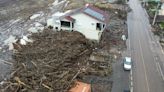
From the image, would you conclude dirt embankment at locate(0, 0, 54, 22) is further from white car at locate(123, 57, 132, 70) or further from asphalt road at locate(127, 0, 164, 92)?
white car at locate(123, 57, 132, 70)

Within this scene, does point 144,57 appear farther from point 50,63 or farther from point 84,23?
point 50,63

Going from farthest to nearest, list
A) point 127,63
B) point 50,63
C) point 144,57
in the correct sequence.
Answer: point 144,57
point 127,63
point 50,63

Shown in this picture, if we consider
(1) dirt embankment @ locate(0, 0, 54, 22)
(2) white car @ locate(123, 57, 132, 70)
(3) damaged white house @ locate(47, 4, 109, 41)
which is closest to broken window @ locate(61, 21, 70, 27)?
(3) damaged white house @ locate(47, 4, 109, 41)

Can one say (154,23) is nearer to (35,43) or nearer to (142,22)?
(142,22)

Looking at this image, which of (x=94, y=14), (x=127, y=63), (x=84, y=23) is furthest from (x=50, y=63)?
(x=94, y=14)

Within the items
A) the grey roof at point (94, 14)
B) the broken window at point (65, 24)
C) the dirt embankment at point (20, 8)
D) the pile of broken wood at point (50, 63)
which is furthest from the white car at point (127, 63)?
the dirt embankment at point (20, 8)

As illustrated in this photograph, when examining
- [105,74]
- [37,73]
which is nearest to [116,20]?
[105,74]
